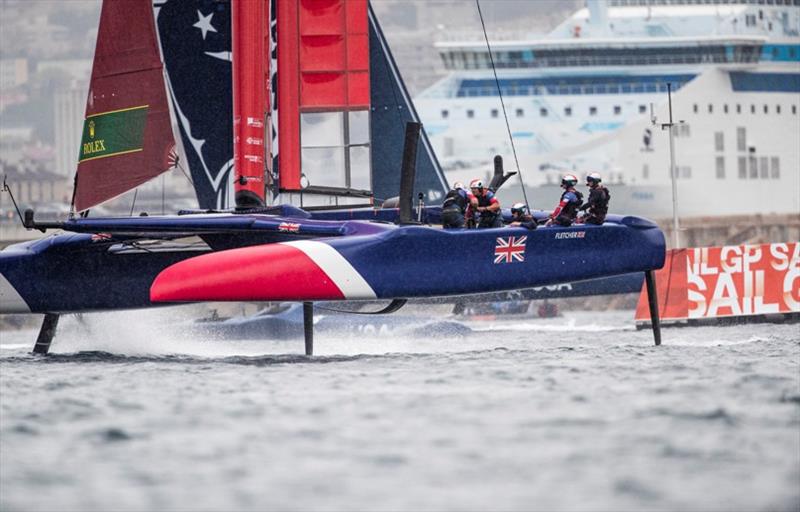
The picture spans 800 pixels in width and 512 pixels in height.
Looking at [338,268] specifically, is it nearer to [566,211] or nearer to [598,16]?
[566,211]

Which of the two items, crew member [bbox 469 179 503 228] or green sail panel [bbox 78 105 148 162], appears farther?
green sail panel [bbox 78 105 148 162]

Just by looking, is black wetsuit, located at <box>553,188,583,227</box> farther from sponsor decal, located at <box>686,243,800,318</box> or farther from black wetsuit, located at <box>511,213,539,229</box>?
sponsor decal, located at <box>686,243,800,318</box>

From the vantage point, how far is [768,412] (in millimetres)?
7414

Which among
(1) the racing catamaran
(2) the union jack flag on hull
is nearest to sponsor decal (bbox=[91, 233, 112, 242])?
(1) the racing catamaran

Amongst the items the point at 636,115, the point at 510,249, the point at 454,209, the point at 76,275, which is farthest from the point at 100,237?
the point at 636,115

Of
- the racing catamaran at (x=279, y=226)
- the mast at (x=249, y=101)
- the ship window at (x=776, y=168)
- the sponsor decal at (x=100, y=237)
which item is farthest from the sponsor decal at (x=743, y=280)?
the ship window at (x=776, y=168)

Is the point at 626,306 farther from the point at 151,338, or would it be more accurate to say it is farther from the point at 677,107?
the point at 151,338

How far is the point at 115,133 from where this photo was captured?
44.7 ft

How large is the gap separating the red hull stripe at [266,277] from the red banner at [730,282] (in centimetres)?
838

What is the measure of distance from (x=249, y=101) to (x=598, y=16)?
37.2 metres

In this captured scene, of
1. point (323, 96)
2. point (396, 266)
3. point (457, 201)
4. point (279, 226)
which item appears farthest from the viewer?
point (323, 96)

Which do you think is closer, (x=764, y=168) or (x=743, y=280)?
(x=743, y=280)

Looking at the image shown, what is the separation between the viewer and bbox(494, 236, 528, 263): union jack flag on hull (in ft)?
39.8

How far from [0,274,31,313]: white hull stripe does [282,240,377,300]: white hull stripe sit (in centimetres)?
284
